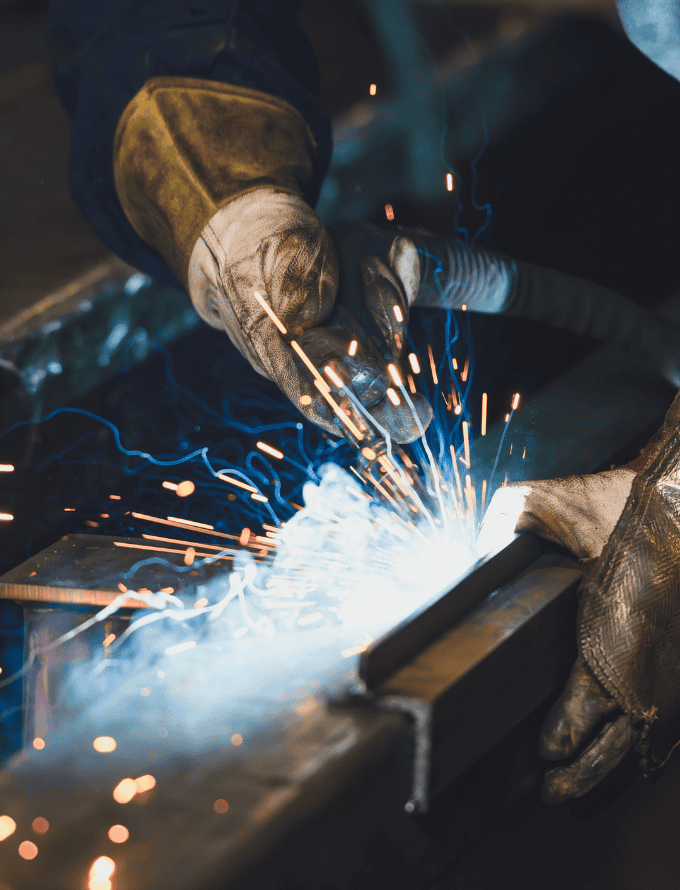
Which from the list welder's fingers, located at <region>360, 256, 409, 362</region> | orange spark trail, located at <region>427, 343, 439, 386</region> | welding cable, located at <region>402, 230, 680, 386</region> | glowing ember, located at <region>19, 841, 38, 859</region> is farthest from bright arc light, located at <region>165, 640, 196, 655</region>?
orange spark trail, located at <region>427, 343, 439, 386</region>

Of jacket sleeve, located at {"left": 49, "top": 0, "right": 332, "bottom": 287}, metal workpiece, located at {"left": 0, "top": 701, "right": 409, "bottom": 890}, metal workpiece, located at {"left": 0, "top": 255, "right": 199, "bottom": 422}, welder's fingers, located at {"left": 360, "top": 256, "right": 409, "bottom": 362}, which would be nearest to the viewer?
metal workpiece, located at {"left": 0, "top": 701, "right": 409, "bottom": 890}

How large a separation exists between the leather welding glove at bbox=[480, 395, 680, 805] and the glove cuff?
110cm

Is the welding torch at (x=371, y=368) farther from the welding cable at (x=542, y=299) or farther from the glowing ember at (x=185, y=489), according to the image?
the glowing ember at (x=185, y=489)

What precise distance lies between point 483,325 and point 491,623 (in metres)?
1.84

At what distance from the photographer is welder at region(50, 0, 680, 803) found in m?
1.46

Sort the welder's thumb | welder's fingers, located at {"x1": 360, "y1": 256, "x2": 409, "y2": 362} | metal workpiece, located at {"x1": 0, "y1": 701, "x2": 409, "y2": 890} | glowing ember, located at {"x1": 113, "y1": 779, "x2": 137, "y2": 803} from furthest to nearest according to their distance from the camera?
welder's fingers, located at {"x1": 360, "y1": 256, "x2": 409, "y2": 362}
the welder's thumb
glowing ember, located at {"x1": 113, "y1": 779, "x2": 137, "y2": 803}
metal workpiece, located at {"x1": 0, "y1": 701, "x2": 409, "y2": 890}

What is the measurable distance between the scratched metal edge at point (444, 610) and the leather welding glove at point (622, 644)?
2.7 inches

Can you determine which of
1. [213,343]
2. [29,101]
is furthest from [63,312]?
[29,101]

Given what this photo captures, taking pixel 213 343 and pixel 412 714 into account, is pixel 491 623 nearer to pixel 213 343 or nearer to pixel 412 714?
pixel 412 714

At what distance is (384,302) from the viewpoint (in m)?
2.01

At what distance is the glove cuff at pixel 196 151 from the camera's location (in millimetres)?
2041

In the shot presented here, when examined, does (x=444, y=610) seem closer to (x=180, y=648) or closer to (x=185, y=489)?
(x=180, y=648)

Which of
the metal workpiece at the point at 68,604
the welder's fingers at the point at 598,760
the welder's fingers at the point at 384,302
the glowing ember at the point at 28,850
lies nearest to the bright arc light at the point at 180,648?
the metal workpiece at the point at 68,604

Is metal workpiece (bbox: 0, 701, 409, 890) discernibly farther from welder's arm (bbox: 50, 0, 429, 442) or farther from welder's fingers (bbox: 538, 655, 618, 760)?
welder's arm (bbox: 50, 0, 429, 442)
